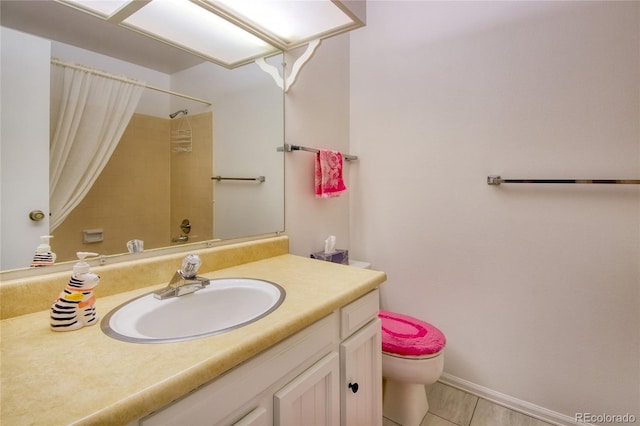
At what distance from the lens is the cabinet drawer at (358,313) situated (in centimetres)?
97

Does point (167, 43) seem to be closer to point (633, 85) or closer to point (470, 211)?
point (470, 211)

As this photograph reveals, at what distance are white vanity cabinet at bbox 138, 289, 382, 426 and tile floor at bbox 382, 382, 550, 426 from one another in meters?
0.56

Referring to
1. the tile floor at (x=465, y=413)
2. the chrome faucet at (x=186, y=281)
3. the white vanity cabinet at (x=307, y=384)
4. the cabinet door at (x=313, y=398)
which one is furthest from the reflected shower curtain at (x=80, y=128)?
the tile floor at (x=465, y=413)

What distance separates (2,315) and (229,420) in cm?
63

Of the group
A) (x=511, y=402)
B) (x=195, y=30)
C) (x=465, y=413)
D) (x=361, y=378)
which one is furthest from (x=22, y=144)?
(x=511, y=402)

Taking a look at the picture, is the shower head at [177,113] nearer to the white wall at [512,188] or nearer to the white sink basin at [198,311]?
the white sink basin at [198,311]

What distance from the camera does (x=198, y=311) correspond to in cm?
96

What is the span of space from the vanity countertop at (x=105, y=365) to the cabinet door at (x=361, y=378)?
0.25 m

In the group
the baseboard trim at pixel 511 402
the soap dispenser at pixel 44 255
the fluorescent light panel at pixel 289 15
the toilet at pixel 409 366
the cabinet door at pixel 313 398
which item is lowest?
the baseboard trim at pixel 511 402

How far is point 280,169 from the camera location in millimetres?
1565

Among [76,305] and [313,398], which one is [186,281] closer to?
[76,305]

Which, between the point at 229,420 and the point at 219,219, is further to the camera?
the point at 219,219

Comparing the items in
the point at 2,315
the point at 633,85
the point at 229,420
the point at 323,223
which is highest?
the point at 633,85

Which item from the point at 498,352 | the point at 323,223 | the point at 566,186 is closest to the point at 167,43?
the point at 323,223
